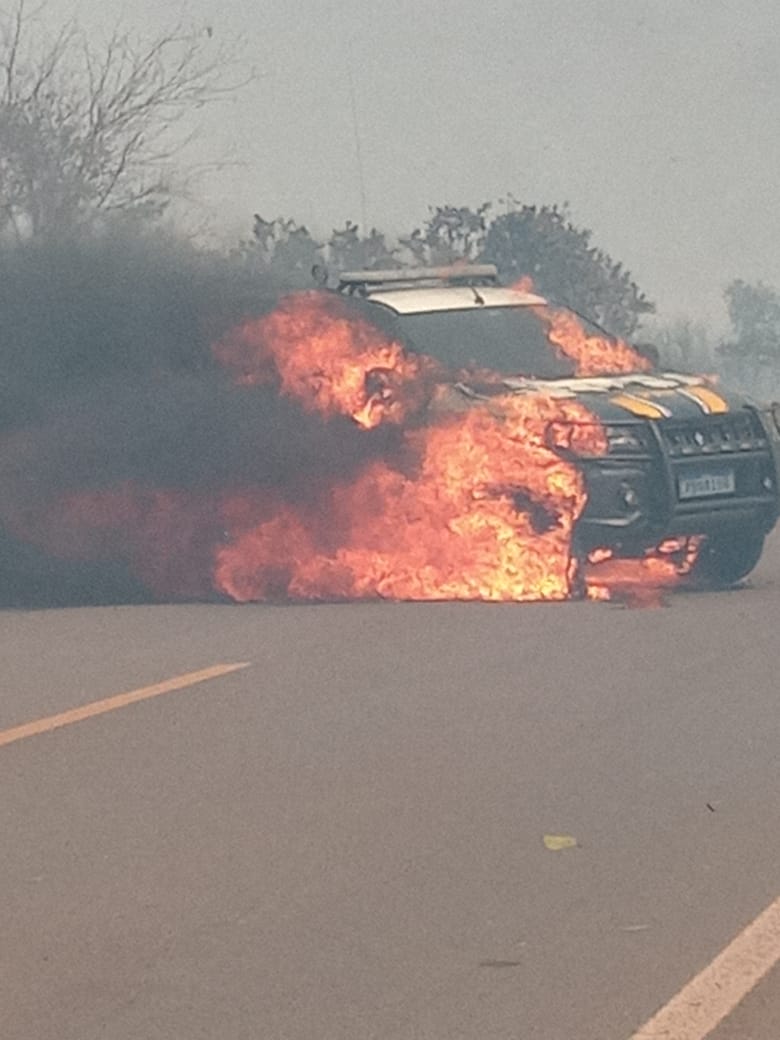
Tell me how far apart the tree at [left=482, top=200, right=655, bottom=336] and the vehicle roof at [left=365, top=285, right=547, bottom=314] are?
22.0 metres

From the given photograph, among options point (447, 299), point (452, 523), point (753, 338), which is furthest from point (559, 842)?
point (753, 338)

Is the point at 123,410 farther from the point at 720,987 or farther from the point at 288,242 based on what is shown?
the point at 288,242

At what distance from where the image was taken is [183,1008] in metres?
5.52

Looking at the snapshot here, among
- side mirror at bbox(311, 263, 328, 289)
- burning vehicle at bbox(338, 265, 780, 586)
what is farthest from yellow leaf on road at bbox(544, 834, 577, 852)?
side mirror at bbox(311, 263, 328, 289)

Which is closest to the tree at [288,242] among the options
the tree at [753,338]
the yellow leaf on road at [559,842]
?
the yellow leaf on road at [559,842]

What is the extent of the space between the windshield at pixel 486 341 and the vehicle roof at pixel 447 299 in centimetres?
9

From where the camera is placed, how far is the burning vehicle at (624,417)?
44.2 ft

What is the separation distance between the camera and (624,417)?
13.5 m

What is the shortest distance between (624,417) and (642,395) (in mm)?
438

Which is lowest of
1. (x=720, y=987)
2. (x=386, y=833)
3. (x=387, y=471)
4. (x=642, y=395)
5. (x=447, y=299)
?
(x=720, y=987)

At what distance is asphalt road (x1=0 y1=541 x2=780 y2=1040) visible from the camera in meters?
5.61

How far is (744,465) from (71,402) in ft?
14.2

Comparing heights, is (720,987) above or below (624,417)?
below

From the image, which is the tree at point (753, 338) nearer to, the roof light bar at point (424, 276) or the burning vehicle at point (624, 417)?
the roof light bar at point (424, 276)
